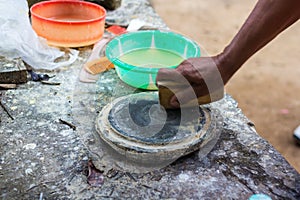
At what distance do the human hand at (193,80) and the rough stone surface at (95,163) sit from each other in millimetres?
196

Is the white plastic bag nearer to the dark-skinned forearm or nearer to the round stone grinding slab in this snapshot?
the round stone grinding slab

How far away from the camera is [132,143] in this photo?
138 cm

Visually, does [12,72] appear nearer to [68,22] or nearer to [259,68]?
[68,22]

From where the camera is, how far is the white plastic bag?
1941 mm

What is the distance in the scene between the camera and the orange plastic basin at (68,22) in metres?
2.12

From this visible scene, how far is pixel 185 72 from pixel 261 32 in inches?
13.0

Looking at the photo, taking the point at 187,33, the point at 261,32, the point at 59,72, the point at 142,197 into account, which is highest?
the point at 261,32

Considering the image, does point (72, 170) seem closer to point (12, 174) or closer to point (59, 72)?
point (12, 174)

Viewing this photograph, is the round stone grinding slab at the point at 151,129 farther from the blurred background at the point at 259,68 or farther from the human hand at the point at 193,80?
the blurred background at the point at 259,68

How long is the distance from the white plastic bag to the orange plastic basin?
102 millimetres

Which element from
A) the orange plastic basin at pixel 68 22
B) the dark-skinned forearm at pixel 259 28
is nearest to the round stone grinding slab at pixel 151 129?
the dark-skinned forearm at pixel 259 28

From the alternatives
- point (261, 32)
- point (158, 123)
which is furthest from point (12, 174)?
point (261, 32)

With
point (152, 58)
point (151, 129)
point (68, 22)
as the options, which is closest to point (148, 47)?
point (152, 58)

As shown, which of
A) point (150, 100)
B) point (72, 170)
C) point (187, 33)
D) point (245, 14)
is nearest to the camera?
point (72, 170)
